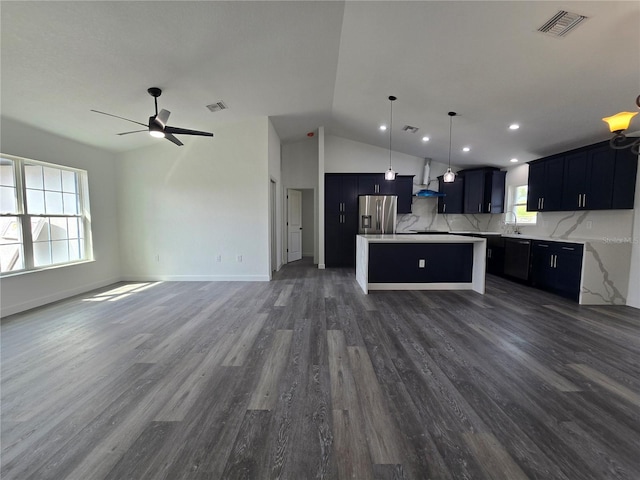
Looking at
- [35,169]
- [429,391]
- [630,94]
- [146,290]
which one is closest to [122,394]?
[429,391]

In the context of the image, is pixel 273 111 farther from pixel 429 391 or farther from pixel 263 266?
pixel 429 391

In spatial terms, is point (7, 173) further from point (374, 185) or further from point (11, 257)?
point (374, 185)

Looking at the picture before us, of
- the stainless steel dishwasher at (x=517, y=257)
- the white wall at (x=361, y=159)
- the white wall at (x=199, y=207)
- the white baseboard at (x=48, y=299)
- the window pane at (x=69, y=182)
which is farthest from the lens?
the white wall at (x=361, y=159)

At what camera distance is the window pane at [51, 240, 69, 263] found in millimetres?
3998

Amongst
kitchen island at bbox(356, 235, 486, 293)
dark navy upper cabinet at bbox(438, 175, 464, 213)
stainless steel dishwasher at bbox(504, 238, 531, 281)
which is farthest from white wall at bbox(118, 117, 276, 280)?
stainless steel dishwasher at bbox(504, 238, 531, 281)

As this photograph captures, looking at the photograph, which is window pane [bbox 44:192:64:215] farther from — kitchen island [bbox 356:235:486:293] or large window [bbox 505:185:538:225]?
large window [bbox 505:185:538:225]

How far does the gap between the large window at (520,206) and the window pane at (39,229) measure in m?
8.56

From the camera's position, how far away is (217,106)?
409 cm

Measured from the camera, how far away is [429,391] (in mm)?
1876

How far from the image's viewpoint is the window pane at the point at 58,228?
3979 mm

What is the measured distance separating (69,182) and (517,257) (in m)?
7.96

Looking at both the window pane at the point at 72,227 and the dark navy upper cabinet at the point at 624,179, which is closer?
the dark navy upper cabinet at the point at 624,179

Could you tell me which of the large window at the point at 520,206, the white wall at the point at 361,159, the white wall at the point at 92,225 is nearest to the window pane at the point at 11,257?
the white wall at the point at 92,225

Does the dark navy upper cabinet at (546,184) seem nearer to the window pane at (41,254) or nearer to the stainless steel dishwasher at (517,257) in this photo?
the stainless steel dishwasher at (517,257)
